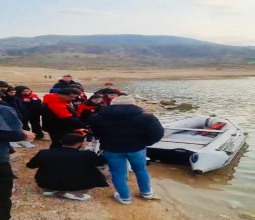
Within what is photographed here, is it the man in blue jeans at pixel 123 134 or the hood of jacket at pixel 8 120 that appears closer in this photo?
the hood of jacket at pixel 8 120

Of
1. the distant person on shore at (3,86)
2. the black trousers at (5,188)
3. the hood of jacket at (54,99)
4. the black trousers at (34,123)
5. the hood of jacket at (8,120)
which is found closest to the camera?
the hood of jacket at (8,120)

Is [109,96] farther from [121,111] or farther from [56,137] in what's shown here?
[121,111]

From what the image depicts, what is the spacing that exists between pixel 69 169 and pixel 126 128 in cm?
93

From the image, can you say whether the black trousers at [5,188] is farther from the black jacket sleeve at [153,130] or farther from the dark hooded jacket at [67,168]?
the black jacket sleeve at [153,130]

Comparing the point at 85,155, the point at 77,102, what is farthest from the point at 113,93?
the point at 85,155

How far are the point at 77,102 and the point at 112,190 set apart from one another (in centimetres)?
250

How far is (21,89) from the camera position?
8.51 meters

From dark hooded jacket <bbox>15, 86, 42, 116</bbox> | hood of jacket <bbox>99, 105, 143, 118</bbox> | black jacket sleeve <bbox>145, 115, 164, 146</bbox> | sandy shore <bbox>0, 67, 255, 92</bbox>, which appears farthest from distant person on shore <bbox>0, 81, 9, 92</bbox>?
sandy shore <bbox>0, 67, 255, 92</bbox>

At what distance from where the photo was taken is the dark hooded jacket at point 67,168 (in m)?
5.44

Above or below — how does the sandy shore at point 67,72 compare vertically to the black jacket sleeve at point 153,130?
below

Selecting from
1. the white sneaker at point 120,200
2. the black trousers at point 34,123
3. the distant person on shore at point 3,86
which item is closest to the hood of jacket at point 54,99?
the distant person on shore at point 3,86

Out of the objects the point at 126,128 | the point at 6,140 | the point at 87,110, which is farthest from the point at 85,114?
the point at 6,140

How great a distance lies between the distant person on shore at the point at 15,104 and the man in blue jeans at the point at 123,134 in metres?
2.75

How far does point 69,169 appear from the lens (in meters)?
5.43
